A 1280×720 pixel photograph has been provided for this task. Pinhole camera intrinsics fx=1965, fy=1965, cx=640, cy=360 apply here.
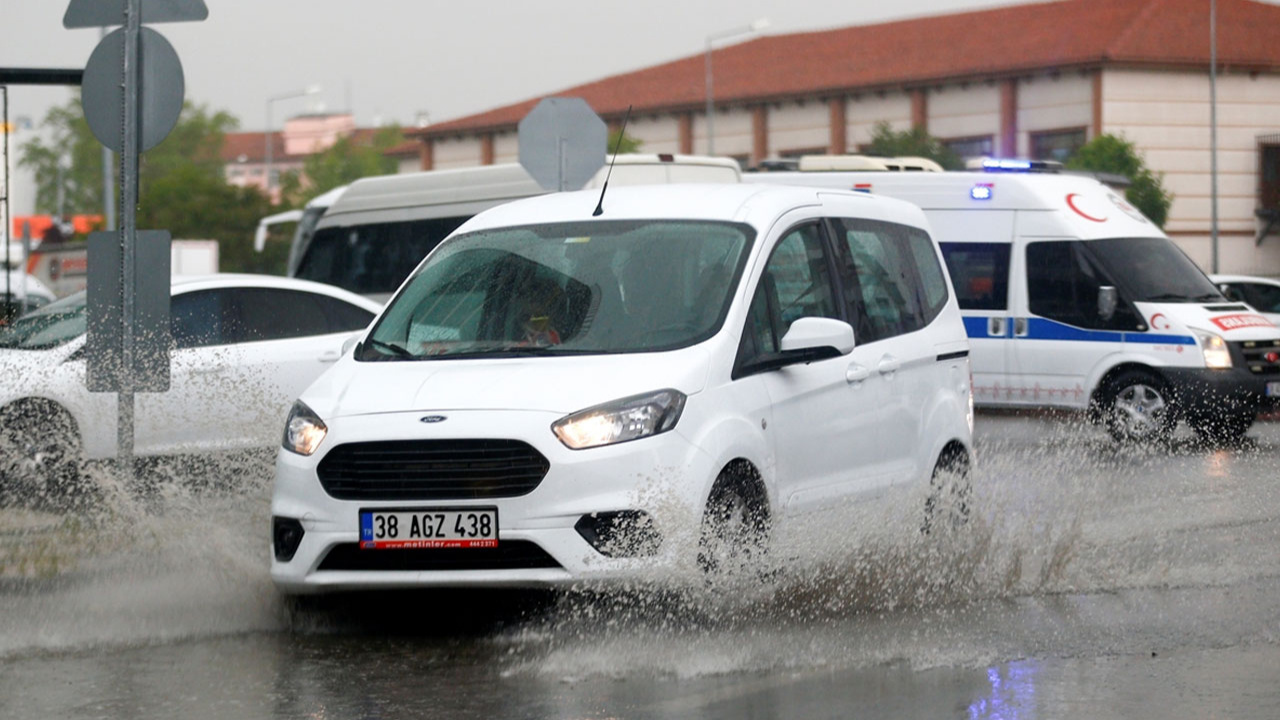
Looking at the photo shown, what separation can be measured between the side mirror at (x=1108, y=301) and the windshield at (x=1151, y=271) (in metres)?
0.10

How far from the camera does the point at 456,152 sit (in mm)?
80312

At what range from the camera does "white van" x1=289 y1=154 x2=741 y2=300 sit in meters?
19.9

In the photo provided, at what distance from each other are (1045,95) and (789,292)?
52.3m

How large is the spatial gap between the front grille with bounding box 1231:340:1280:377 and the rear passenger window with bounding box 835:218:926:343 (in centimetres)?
810

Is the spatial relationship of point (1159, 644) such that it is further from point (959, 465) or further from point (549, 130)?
point (549, 130)

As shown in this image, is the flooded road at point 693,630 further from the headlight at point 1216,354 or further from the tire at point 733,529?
the headlight at point 1216,354

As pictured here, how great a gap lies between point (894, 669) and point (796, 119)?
200ft

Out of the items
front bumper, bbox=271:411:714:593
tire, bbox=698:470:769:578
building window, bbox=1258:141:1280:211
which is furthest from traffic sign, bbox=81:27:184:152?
building window, bbox=1258:141:1280:211

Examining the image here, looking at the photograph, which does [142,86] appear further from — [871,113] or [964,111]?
[871,113]

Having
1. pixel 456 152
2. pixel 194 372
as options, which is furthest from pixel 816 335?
pixel 456 152

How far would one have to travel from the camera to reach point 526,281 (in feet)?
26.9

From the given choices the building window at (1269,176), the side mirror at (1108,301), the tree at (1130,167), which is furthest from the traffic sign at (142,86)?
the building window at (1269,176)

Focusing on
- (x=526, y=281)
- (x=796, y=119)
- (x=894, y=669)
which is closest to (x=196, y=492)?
(x=526, y=281)

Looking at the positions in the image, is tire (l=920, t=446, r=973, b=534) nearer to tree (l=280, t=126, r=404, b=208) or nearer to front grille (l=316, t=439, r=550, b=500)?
front grille (l=316, t=439, r=550, b=500)
